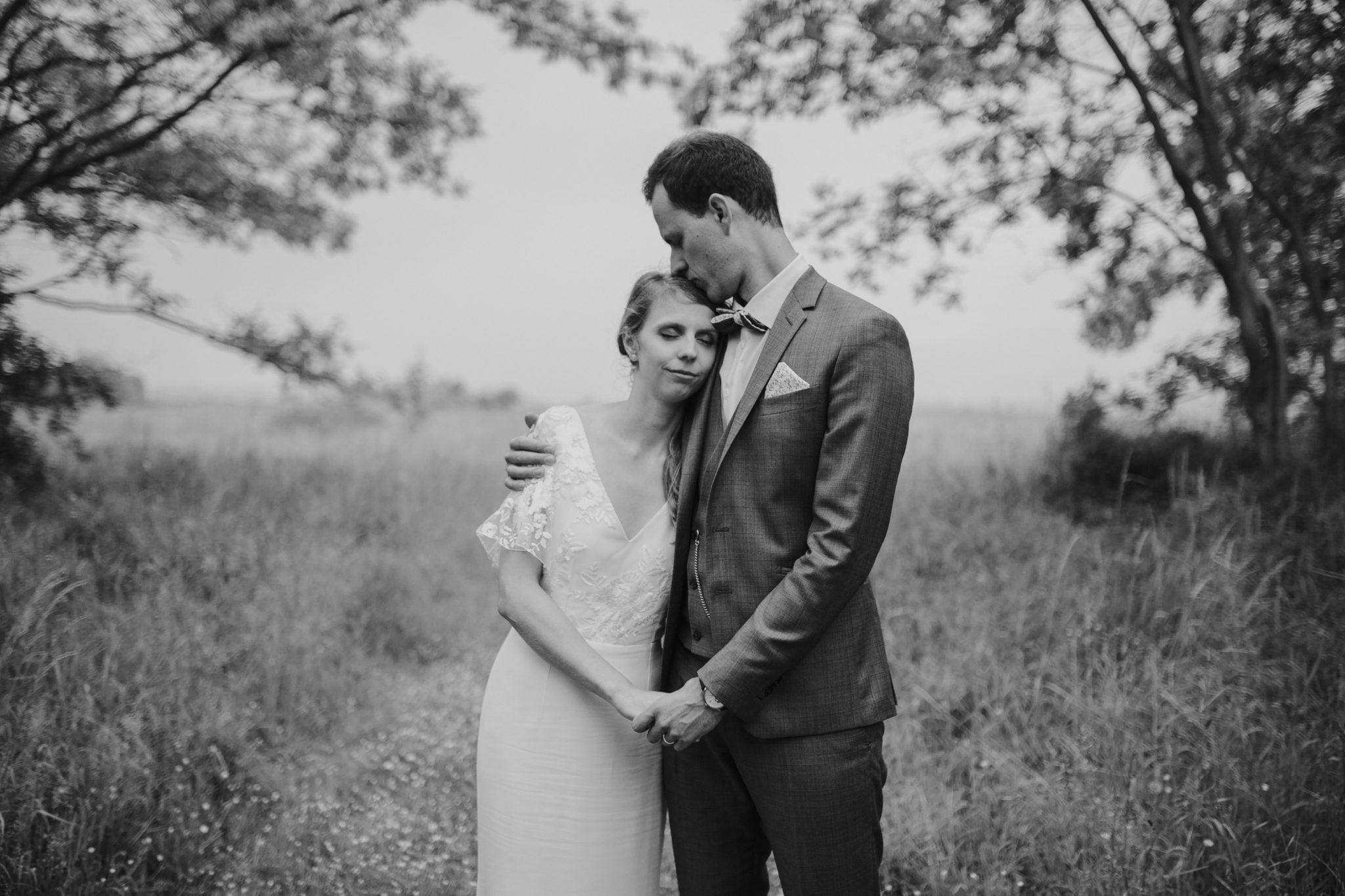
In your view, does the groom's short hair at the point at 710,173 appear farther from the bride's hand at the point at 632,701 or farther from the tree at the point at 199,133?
the tree at the point at 199,133

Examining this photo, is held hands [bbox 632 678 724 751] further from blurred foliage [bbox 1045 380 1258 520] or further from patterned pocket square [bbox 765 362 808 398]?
blurred foliage [bbox 1045 380 1258 520]

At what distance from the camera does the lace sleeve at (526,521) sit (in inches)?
85.3

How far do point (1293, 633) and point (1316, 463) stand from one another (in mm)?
2041

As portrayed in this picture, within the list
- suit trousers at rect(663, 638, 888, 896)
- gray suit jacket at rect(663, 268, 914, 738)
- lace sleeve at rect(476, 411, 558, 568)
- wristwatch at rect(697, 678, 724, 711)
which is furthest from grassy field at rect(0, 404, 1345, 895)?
lace sleeve at rect(476, 411, 558, 568)

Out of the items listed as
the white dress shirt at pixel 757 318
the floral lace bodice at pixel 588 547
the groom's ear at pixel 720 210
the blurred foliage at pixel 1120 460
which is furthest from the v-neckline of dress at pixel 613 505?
the blurred foliage at pixel 1120 460

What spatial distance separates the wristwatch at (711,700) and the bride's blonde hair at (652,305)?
512mm

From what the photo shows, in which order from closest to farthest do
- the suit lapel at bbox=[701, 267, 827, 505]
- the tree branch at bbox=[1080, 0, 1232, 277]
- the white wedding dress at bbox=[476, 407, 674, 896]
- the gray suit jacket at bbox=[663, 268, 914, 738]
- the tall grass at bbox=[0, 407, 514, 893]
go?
1. the gray suit jacket at bbox=[663, 268, 914, 738]
2. the suit lapel at bbox=[701, 267, 827, 505]
3. the white wedding dress at bbox=[476, 407, 674, 896]
4. the tall grass at bbox=[0, 407, 514, 893]
5. the tree branch at bbox=[1080, 0, 1232, 277]

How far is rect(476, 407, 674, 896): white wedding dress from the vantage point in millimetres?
2176

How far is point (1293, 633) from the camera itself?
12.8ft

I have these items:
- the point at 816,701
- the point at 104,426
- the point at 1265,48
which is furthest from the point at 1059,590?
the point at 104,426

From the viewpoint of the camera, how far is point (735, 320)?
2.10 metres

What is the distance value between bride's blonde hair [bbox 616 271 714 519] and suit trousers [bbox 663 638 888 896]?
1.56 feet

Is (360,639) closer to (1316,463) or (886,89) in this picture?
(886,89)

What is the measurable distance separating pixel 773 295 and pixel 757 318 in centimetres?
7
